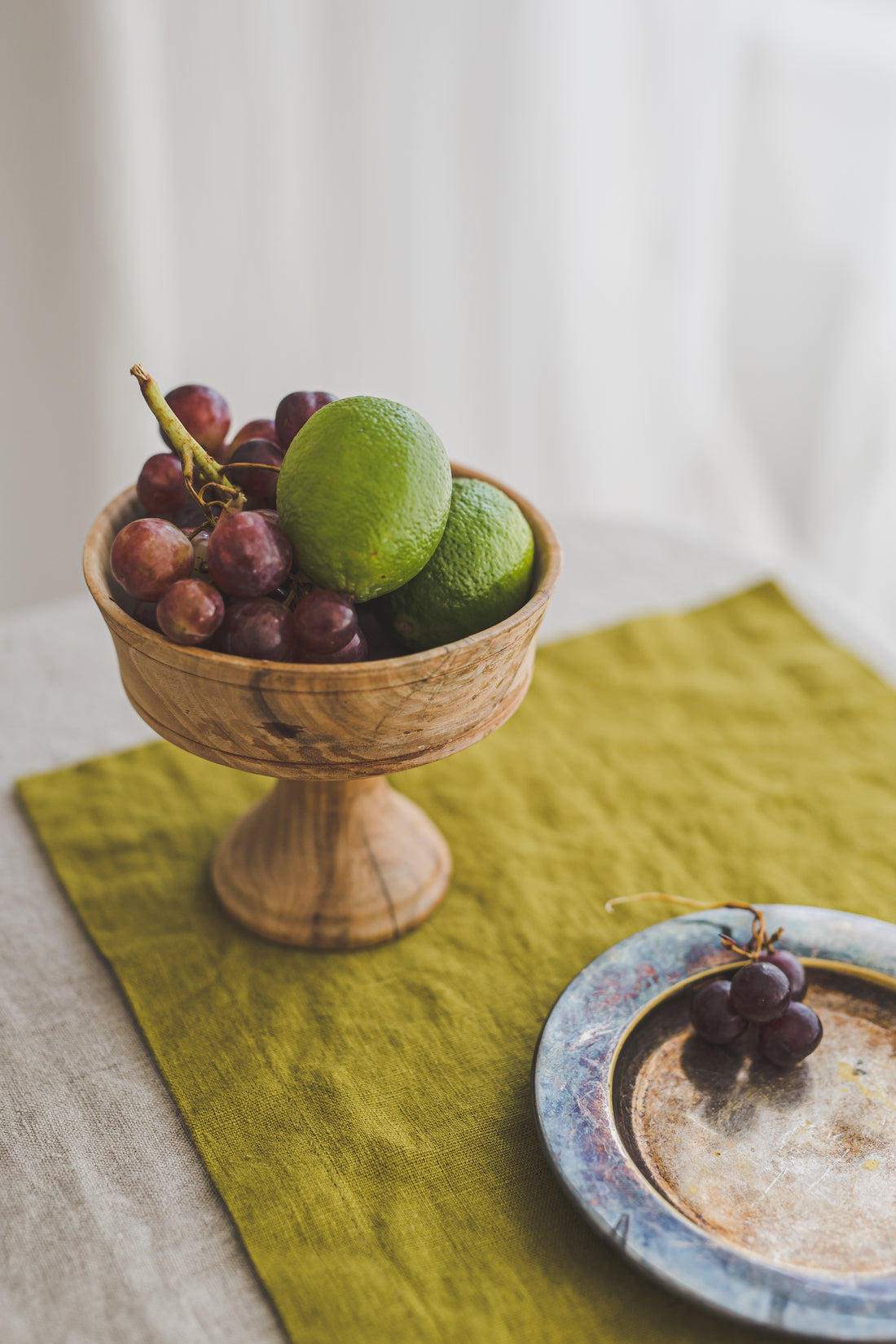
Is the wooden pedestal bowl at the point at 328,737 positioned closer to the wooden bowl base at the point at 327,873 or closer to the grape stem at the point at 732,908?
the wooden bowl base at the point at 327,873

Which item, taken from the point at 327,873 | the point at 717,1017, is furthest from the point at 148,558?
the point at 717,1017

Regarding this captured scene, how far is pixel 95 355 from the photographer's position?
1646mm

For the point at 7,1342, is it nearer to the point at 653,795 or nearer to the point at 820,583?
the point at 653,795

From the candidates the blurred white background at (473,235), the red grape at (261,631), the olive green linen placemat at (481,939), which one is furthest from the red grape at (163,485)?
the blurred white background at (473,235)

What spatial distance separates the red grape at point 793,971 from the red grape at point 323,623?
0.29 metres

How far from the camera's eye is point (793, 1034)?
0.63 m

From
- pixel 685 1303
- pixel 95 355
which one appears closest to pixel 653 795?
pixel 685 1303

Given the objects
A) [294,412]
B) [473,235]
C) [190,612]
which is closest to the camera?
[190,612]

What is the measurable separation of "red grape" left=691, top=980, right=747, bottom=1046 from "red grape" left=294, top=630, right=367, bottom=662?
0.26 m

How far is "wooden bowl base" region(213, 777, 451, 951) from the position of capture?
2.45ft

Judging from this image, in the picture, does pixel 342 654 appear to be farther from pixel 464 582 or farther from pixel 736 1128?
pixel 736 1128

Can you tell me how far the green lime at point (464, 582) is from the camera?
651 mm

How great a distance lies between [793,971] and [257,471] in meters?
0.41

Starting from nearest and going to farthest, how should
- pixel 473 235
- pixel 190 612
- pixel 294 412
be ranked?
pixel 190 612, pixel 294 412, pixel 473 235
